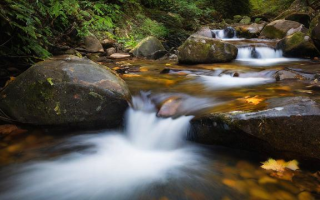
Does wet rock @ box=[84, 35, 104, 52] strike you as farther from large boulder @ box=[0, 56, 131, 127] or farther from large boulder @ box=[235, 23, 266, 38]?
large boulder @ box=[235, 23, 266, 38]

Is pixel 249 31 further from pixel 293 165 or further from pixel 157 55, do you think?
pixel 293 165

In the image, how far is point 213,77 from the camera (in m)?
5.17

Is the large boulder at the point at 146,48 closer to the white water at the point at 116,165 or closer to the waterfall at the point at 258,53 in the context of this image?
the waterfall at the point at 258,53

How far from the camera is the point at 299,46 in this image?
23.8 ft

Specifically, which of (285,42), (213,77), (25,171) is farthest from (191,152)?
(285,42)

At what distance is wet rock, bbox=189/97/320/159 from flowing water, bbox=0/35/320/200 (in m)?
0.14

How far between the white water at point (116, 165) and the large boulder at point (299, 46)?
19.6 ft

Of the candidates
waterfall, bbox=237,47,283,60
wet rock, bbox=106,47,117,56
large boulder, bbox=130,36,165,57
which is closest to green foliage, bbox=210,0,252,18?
waterfall, bbox=237,47,283,60

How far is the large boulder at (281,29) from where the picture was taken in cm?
1042

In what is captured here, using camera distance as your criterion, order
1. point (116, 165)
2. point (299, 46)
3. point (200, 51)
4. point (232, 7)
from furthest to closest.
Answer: point (232, 7) → point (299, 46) → point (200, 51) → point (116, 165)

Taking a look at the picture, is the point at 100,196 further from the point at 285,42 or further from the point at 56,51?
the point at 285,42

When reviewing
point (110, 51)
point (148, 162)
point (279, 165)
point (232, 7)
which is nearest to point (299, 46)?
point (110, 51)

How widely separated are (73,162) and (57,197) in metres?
0.55

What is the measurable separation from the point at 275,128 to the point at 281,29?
9.99 meters
